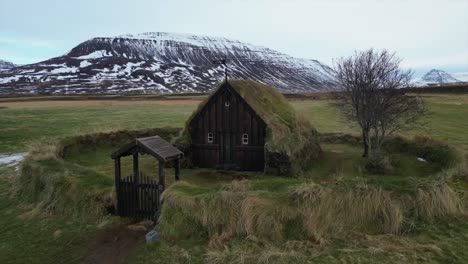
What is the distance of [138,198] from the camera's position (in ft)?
50.9

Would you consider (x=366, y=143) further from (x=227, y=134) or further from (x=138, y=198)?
(x=138, y=198)

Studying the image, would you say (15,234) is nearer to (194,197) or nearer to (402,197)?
(194,197)

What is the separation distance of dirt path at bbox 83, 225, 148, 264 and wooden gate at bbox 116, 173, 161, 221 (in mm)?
889

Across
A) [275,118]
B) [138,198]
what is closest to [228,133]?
[275,118]

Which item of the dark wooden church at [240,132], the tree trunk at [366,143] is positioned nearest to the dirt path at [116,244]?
the dark wooden church at [240,132]

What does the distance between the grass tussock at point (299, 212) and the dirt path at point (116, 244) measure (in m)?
1.31

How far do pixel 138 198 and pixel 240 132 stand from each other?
9.45m

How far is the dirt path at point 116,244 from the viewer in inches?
486

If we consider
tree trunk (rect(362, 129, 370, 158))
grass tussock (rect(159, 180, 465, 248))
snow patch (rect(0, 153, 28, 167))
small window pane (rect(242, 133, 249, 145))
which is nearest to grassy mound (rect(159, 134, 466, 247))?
grass tussock (rect(159, 180, 465, 248))

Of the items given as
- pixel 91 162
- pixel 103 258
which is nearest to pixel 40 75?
pixel 91 162

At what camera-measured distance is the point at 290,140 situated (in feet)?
74.1

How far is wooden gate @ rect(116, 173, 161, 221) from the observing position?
1529 cm

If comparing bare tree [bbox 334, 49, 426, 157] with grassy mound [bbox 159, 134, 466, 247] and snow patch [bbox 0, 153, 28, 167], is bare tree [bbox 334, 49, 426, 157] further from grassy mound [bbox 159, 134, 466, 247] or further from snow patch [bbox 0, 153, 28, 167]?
snow patch [bbox 0, 153, 28, 167]

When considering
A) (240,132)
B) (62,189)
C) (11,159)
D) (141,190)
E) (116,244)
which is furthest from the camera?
(11,159)
